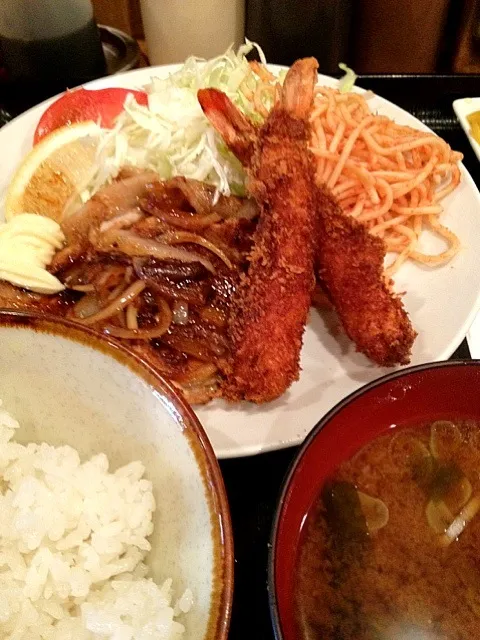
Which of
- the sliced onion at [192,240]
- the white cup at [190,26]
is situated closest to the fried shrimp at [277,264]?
the sliced onion at [192,240]

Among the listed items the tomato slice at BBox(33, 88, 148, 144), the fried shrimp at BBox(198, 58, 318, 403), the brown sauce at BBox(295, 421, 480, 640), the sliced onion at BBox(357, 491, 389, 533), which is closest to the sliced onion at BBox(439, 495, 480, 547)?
the brown sauce at BBox(295, 421, 480, 640)

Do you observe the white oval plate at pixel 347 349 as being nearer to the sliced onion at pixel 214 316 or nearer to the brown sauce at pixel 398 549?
the sliced onion at pixel 214 316

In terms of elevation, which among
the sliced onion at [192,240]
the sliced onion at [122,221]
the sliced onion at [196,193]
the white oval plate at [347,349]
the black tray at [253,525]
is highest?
the sliced onion at [196,193]

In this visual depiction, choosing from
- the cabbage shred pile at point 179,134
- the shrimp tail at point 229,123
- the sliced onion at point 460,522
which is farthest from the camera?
the cabbage shred pile at point 179,134

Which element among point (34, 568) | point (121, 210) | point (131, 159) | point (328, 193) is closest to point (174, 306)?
point (121, 210)

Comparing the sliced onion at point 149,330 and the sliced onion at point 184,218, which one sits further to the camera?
the sliced onion at point 184,218

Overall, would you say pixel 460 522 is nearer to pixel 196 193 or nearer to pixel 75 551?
pixel 75 551

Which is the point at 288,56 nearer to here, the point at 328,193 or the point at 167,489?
the point at 328,193
